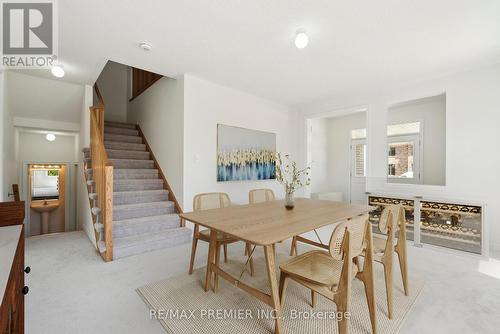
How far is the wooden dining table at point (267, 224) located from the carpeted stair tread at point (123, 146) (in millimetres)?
3330

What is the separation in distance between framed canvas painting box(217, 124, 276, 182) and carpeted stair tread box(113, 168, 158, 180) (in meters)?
1.28

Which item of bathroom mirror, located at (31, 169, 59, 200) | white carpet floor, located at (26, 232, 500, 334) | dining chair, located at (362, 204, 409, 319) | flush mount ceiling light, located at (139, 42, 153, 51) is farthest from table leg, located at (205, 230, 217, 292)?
bathroom mirror, located at (31, 169, 59, 200)

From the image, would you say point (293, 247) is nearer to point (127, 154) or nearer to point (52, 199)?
point (127, 154)

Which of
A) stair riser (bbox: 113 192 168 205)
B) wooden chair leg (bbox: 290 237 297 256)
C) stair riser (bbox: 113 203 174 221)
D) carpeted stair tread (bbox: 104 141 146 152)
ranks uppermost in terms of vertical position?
carpeted stair tread (bbox: 104 141 146 152)

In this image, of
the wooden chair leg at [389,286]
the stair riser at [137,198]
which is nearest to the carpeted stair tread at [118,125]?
the stair riser at [137,198]

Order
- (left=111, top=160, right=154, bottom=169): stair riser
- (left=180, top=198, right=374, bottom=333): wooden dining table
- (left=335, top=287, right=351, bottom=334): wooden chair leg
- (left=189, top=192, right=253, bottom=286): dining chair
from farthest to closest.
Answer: (left=111, top=160, right=154, bottom=169): stair riser, (left=189, top=192, right=253, bottom=286): dining chair, (left=180, top=198, right=374, bottom=333): wooden dining table, (left=335, top=287, right=351, bottom=334): wooden chair leg

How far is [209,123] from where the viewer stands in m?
3.89

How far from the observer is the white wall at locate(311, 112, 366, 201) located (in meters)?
6.28

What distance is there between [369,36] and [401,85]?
6.03 feet

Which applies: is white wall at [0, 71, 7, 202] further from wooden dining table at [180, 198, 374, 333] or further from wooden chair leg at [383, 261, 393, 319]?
wooden chair leg at [383, 261, 393, 319]

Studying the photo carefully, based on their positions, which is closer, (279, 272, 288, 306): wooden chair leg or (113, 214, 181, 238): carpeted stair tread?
(279, 272, 288, 306): wooden chair leg

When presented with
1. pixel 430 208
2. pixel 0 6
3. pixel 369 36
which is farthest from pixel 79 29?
pixel 430 208

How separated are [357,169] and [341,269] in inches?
204

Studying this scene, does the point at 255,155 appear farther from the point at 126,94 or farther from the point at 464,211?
the point at 126,94
